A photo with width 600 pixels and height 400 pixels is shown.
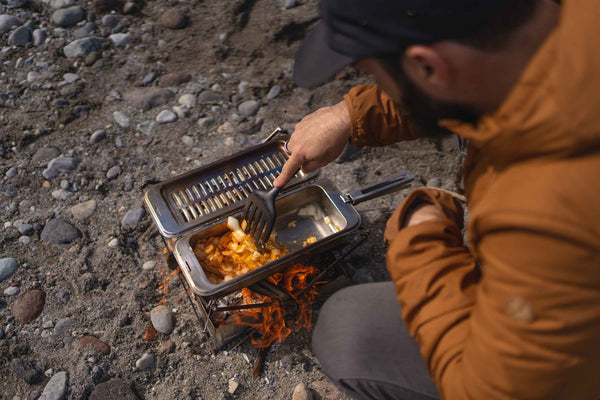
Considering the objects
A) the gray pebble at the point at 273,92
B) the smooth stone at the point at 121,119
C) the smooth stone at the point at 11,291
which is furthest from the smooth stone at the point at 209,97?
the smooth stone at the point at 11,291

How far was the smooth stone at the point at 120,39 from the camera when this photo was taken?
4312 mm

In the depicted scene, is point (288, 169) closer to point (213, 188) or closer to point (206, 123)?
point (213, 188)

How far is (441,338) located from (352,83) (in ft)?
9.70

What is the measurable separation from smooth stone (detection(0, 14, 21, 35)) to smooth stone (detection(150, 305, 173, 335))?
3.30m

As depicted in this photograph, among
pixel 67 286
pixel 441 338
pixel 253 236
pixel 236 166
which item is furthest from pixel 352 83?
pixel 441 338

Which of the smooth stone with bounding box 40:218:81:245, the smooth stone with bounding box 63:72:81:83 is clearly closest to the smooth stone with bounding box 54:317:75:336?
the smooth stone with bounding box 40:218:81:245

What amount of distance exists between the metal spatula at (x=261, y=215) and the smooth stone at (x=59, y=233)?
133 centimetres

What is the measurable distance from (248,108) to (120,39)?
5.00 feet

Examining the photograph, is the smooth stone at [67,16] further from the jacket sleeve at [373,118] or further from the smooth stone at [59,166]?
the jacket sleeve at [373,118]

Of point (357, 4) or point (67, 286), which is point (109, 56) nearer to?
point (67, 286)

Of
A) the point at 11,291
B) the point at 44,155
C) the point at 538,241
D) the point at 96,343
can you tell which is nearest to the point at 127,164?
the point at 44,155

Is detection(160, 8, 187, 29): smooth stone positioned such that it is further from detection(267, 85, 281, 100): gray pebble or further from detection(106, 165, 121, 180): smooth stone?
detection(106, 165, 121, 180): smooth stone

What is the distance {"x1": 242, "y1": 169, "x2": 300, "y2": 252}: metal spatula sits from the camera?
2391mm

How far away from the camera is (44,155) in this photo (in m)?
3.49
